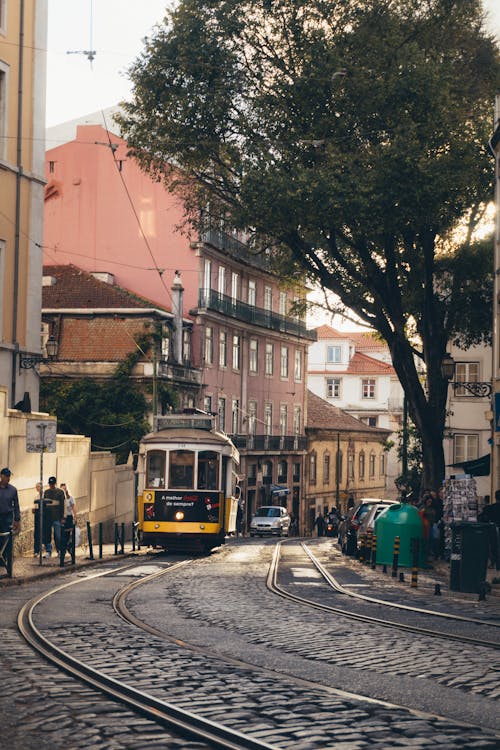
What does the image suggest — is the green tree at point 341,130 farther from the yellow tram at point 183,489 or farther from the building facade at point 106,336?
the building facade at point 106,336

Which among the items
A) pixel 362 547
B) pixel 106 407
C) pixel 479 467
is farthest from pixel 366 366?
pixel 362 547

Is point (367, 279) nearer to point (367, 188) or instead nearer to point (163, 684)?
point (367, 188)

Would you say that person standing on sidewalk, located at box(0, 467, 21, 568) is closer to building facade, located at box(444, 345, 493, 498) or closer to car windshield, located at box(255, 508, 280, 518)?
building facade, located at box(444, 345, 493, 498)

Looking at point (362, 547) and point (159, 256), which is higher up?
point (159, 256)

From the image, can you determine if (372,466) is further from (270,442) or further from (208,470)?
(208,470)

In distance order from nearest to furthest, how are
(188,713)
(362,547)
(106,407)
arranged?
(188,713) < (362,547) < (106,407)

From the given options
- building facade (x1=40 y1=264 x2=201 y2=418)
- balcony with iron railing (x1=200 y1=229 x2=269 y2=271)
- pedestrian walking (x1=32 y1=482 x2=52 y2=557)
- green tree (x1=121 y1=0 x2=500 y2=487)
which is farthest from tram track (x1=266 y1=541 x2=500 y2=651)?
balcony with iron railing (x1=200 y1=229 x2=269 y2=271)

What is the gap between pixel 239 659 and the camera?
11500 mm

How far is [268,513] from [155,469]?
98.9ft

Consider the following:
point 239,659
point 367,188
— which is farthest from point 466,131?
point 239,659

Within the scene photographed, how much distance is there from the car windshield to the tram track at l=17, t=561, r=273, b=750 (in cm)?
4645

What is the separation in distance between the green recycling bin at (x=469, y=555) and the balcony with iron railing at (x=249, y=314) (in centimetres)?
4167

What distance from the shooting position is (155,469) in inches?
1164

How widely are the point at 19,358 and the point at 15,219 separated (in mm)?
3531
